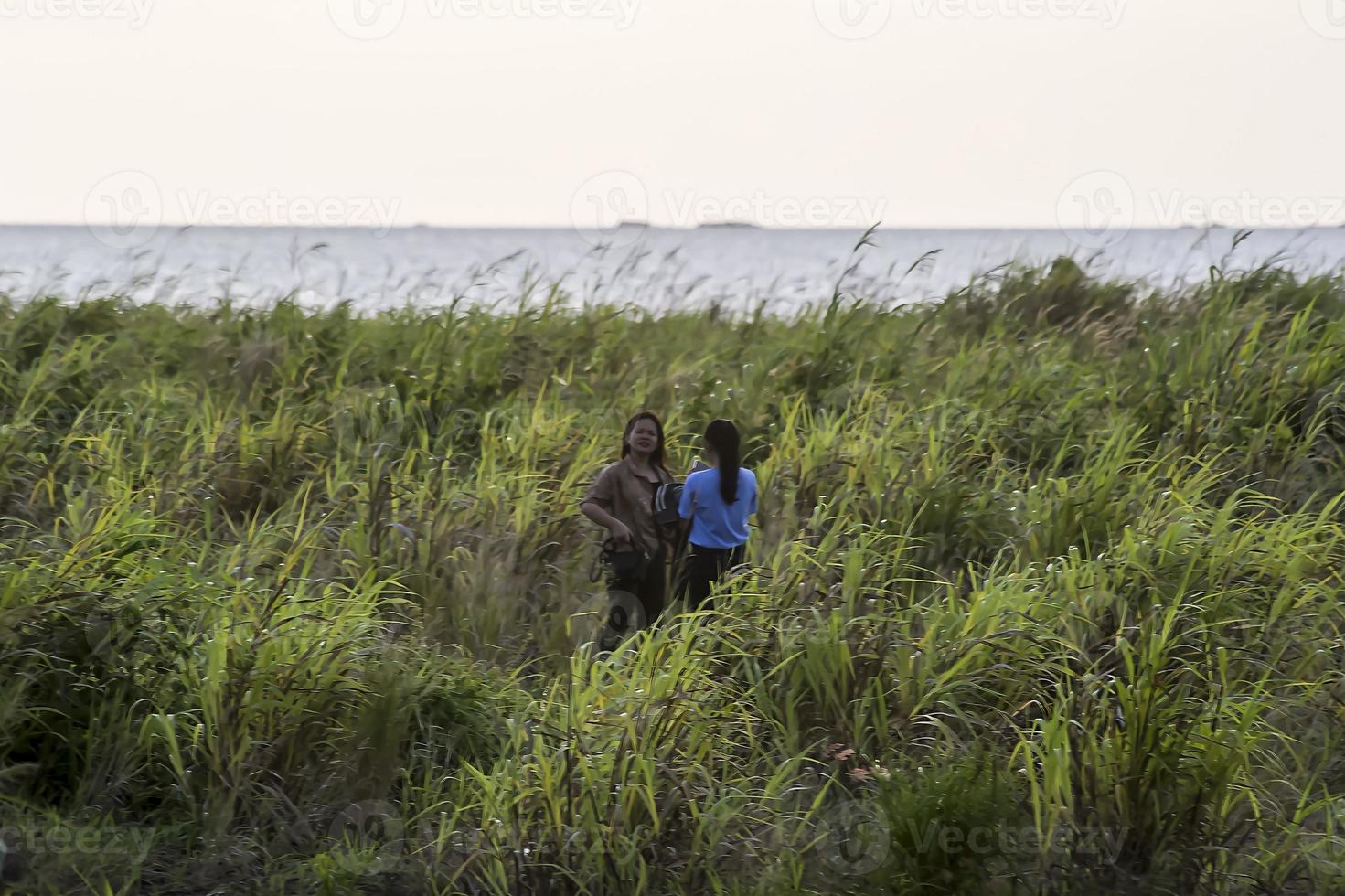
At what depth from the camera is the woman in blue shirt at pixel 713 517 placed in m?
6.57

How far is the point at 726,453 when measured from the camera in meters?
6.46

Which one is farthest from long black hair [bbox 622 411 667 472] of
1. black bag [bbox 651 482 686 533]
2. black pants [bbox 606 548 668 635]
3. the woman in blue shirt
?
black pants [bbox 606 548 668 635]

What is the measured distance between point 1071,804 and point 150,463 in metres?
6.01

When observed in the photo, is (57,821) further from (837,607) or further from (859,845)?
(837,607)

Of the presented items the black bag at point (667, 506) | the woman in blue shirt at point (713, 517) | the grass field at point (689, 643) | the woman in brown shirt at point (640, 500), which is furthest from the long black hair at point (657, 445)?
the grass field at point (689, 643)

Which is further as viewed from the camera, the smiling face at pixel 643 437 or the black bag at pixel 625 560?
the smiling face at pixel 643 437

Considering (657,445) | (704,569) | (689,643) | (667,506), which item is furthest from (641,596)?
(689,643)

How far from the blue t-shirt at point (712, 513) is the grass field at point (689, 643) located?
0.27 meters

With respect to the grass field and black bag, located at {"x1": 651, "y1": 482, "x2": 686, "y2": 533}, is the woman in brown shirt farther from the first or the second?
the grass field

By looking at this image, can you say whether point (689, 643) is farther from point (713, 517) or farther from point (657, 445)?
point (657, 445)

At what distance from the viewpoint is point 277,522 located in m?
7.47

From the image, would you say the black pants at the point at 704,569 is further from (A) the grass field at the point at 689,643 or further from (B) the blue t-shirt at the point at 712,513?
(A) the grass field at the point at 689,643

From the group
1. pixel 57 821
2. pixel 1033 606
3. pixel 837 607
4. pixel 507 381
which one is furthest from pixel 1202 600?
pixel 507 381

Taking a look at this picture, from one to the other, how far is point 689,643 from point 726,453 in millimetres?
1207
